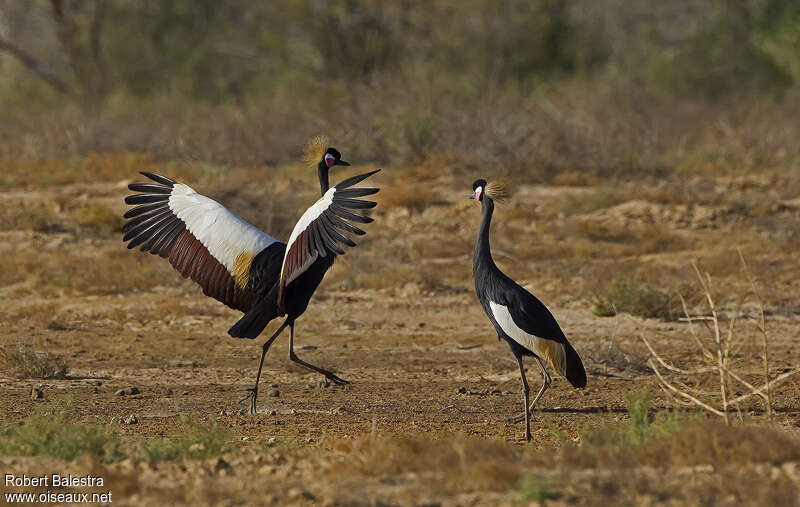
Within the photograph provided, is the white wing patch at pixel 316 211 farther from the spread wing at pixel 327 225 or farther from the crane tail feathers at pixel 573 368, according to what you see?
the crane tail feathers at pixel 573 368

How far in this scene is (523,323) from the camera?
694cm

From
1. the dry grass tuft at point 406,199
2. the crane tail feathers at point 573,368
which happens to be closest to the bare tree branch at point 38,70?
the dry grass tuft at point 406,199

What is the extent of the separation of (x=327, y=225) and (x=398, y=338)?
3686mm

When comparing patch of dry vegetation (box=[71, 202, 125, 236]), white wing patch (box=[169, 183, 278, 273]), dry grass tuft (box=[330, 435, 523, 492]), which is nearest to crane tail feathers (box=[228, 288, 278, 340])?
white wing patch (box=[169, 183, 278, 273])

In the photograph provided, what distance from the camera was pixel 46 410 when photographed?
708 centimetres

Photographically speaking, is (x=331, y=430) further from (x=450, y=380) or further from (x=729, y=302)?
(x=729, y=302)

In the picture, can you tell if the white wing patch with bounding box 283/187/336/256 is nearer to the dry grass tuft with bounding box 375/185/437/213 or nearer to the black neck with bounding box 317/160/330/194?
the black neck with bounding box 317/160/330/194

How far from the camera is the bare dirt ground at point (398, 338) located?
17.0ft

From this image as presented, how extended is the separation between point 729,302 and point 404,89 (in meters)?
8.16

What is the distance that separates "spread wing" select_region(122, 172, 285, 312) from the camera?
25.5 feet

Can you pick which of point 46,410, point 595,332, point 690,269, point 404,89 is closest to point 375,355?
point 595,332

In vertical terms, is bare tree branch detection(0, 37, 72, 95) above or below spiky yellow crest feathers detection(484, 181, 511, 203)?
above

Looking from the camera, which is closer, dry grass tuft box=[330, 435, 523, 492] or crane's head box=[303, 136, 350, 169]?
dry grass tuft box=[330, 435, 523, 492]

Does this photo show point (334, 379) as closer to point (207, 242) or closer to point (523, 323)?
point (207, 242)
